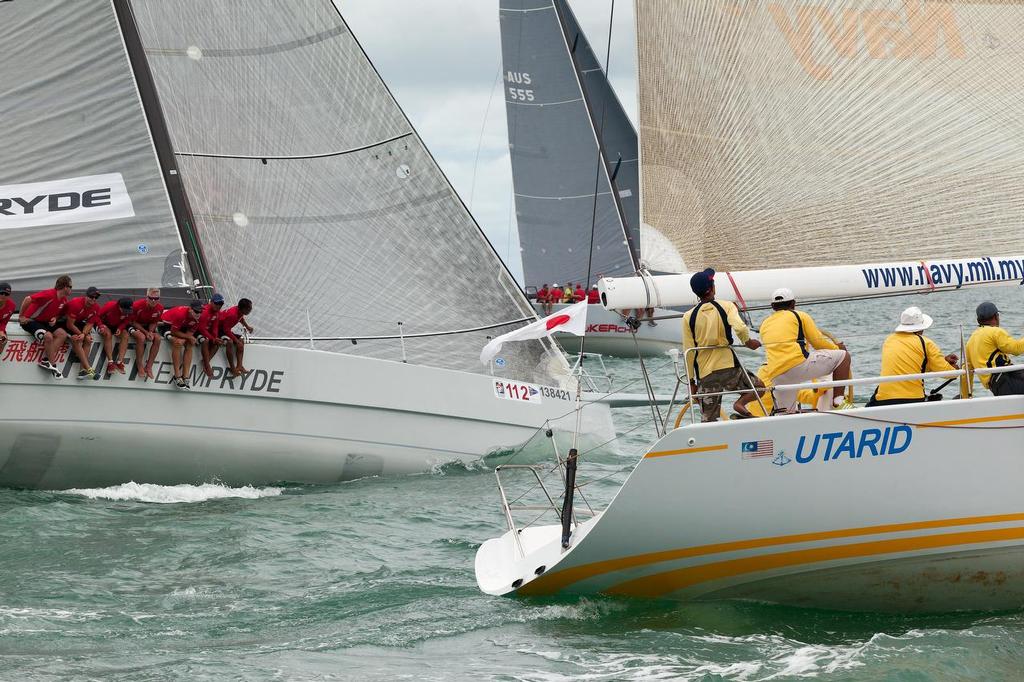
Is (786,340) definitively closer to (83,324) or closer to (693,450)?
(693,450)

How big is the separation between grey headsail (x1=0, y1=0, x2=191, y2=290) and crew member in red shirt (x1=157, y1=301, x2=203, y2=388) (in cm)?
102

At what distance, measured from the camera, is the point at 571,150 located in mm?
29469

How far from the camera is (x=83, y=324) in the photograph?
10.6 metres

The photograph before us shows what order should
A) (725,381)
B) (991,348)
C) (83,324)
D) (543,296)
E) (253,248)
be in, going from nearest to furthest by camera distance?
1. (991,348)
2. (725,381)
3. (83,324)
4. (253,248)
5. (543,296)

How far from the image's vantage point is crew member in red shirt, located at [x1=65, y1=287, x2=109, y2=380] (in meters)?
10.4

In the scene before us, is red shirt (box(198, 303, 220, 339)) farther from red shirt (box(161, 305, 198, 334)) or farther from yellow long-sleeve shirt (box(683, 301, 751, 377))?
yellow long-sleeve shirt (box(683, 301, 751, 377))

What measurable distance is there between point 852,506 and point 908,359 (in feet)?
4.11

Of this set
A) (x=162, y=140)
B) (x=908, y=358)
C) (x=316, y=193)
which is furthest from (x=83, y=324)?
(x=908, y=358)

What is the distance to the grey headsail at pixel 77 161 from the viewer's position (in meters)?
11.6

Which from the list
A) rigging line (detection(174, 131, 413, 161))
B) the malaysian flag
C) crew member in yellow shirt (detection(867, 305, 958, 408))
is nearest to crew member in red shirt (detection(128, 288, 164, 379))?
rigging line (detection(174, 131, 413, 161))

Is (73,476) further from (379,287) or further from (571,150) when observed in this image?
(571,150)

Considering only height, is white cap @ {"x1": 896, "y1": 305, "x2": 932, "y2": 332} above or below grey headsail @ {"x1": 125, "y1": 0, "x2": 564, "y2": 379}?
below

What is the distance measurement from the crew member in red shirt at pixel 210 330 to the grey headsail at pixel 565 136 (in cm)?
1698

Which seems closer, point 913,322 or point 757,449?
point 757,449
